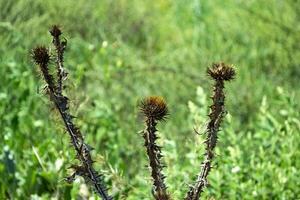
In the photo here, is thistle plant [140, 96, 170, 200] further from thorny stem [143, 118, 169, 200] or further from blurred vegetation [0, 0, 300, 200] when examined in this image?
blurred vegetation [0, 0, 300, 200]

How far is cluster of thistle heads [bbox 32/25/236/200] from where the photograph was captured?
6.89 feet

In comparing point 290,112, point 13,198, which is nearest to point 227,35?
point 290,112

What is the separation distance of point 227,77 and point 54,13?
391cm

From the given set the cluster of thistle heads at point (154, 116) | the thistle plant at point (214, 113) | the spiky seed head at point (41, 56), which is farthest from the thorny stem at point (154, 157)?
the spiky seed head at point (41, 56)

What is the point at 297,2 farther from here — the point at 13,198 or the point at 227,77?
the point at 227,77

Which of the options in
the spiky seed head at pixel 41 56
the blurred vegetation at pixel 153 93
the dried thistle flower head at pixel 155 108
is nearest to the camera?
the dried thistle flower head at pixel 155 108

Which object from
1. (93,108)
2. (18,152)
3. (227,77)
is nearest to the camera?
(227,77)

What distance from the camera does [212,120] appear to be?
2.21 metres

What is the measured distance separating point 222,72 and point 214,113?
Result: 128 millimetres

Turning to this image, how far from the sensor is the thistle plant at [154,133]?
2084 mm

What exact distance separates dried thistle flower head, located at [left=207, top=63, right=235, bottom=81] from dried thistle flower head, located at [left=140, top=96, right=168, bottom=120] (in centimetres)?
15

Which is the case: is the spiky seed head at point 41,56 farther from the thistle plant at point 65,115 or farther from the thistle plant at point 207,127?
the thistle plant at point 207,127

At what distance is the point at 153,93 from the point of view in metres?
5.44

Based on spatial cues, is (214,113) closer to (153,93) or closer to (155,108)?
(155,108)
